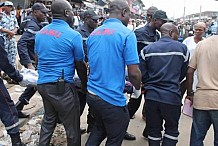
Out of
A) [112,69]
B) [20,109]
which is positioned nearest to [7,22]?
[20,109]

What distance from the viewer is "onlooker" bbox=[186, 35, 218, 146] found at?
298cm

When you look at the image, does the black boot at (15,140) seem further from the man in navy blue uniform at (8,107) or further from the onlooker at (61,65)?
the onlooker at (61,65)

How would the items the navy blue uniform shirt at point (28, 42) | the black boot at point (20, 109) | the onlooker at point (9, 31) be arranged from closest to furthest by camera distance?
the navy blue uniform shirt at point (28, 42) < the black boot at point (20, 109) < the onlooker at point (9, 31)

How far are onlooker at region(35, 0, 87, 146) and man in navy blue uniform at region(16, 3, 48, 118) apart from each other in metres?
1.29

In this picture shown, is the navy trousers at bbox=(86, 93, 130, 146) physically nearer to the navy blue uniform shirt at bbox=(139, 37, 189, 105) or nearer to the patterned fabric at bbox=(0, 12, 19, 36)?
the navy blue uniform shirt at bbox=(139, 37, 189, 105)

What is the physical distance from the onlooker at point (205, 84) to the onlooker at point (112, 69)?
76cm

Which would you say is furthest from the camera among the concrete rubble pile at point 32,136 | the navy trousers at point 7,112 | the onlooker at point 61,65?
the concrete rubble pile at point 32,136

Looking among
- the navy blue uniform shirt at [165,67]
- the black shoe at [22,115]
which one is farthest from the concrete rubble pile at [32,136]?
the navy blue uniform shirt at [165,67]

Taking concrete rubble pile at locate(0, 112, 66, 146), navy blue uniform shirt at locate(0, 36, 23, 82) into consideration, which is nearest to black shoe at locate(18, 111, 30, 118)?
concrete rubble pile at locate(0, 112, 66, 146)

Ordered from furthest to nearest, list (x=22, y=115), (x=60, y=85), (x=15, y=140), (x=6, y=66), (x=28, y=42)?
(x=22, y=115), (x=28, y=42), (x=15, y=140), (x=6, y=66), (x=60, y=85)

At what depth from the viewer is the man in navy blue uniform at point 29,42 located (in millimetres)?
4297

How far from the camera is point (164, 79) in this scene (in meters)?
3.16

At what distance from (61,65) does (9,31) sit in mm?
3532

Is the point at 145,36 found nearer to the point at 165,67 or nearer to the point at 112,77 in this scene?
the point at 165,67
